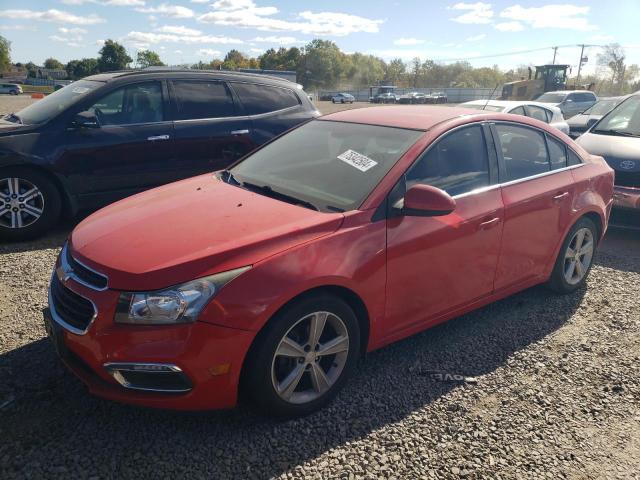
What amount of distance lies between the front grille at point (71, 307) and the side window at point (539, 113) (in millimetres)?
9624

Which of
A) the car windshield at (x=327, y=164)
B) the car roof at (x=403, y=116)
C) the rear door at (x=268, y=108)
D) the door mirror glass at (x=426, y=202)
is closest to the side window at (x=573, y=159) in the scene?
the car roof at (x=403, y=116)

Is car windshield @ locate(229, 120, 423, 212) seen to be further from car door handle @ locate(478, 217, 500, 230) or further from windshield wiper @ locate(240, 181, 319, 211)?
car door handle @ locate(478, 217, 500, 230)

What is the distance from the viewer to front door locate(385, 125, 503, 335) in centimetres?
304

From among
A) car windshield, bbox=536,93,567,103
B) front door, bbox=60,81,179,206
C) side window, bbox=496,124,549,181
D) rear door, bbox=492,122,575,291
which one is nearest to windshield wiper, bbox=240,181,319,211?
rear door, bbox=492,122,575,291

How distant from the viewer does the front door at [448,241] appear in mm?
3045

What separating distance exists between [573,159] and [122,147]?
4616 mm

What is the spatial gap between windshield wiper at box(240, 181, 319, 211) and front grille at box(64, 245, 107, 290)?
1.15 metres

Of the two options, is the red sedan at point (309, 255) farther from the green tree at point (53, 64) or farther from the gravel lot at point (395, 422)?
the green tree at point (53, 64)

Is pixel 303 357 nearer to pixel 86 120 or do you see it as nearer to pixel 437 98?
pixel 86 120

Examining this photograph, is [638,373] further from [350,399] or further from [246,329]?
[246,329]

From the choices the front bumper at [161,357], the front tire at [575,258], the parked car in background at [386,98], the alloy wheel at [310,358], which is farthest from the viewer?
the parked car in background at [386,98]

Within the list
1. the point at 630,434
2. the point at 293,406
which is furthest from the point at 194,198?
the point at 630,434

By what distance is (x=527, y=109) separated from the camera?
10047 mm

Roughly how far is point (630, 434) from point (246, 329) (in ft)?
7.08
